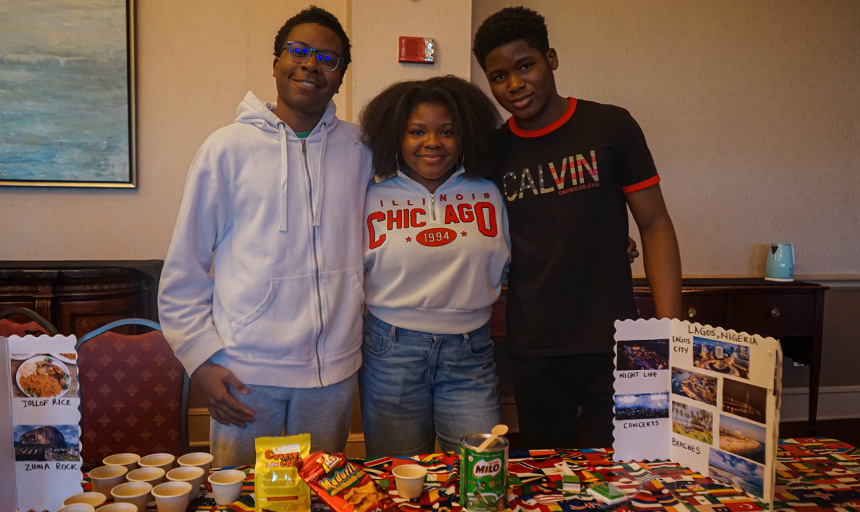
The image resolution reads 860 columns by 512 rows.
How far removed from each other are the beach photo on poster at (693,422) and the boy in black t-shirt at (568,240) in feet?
0.95

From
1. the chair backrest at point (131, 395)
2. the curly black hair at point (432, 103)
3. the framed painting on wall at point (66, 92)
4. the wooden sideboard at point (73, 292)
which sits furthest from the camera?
the framed painting on wall at point (66, 92)

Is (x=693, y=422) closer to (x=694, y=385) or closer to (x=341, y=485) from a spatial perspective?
(x=694, y=385)

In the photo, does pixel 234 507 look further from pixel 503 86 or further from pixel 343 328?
pixel 503 86

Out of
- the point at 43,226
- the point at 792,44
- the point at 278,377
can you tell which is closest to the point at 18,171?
the point at 43,226

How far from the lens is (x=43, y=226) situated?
3131 mm

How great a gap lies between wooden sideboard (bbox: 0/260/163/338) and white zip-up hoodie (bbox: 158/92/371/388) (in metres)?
1.44

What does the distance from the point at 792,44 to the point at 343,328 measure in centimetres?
348

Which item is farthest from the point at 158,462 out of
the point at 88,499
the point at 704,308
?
the point at 704,308

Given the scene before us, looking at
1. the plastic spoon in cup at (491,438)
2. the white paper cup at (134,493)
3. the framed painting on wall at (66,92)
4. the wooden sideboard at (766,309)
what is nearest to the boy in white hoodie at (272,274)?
the white paper cup at (134,493)

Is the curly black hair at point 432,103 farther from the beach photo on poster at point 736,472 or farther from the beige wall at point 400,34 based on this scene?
the beige wall at point 400,34

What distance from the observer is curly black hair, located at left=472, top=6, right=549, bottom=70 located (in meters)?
1.66

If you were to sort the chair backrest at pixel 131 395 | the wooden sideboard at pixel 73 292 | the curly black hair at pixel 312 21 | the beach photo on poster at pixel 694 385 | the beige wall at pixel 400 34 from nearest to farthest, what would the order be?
the beach photo on poster at pixel 694 385 → the curly black hair at pixel 312 21 → the chair backrest at pixel 131 395 → the wooden sideboard at pixel 73 292 → the beige wall at pixel 400 34

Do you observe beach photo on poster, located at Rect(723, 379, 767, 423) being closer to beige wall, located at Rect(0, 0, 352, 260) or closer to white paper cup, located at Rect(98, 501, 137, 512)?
white paper cup, located at Rect(98, 501, 137, 512)

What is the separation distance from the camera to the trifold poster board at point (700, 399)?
1.15 meters
